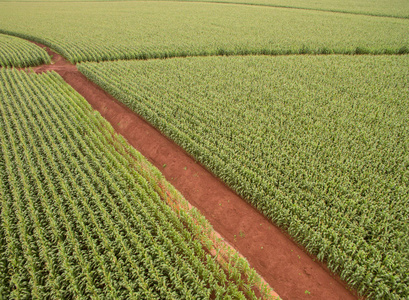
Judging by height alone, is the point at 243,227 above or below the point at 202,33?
below

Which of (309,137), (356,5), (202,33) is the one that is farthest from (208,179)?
(356,5)

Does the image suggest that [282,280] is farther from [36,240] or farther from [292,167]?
[36,240]

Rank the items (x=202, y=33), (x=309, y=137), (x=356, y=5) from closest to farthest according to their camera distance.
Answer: (x=309, y=137), (x=202, y=33), (x=356, y=5)

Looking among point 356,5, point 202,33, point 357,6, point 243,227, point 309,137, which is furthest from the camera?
point 356,5

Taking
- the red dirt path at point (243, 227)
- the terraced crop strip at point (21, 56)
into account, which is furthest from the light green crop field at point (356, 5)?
the red dirt path at point (243, 227)

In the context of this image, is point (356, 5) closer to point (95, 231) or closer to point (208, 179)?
point (208, 179)

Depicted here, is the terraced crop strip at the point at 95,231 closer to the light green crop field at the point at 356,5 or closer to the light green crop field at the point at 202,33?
the light green crop field at the point at 202,33

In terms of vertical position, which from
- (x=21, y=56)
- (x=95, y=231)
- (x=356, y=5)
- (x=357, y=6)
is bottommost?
(x=95, y=231)
